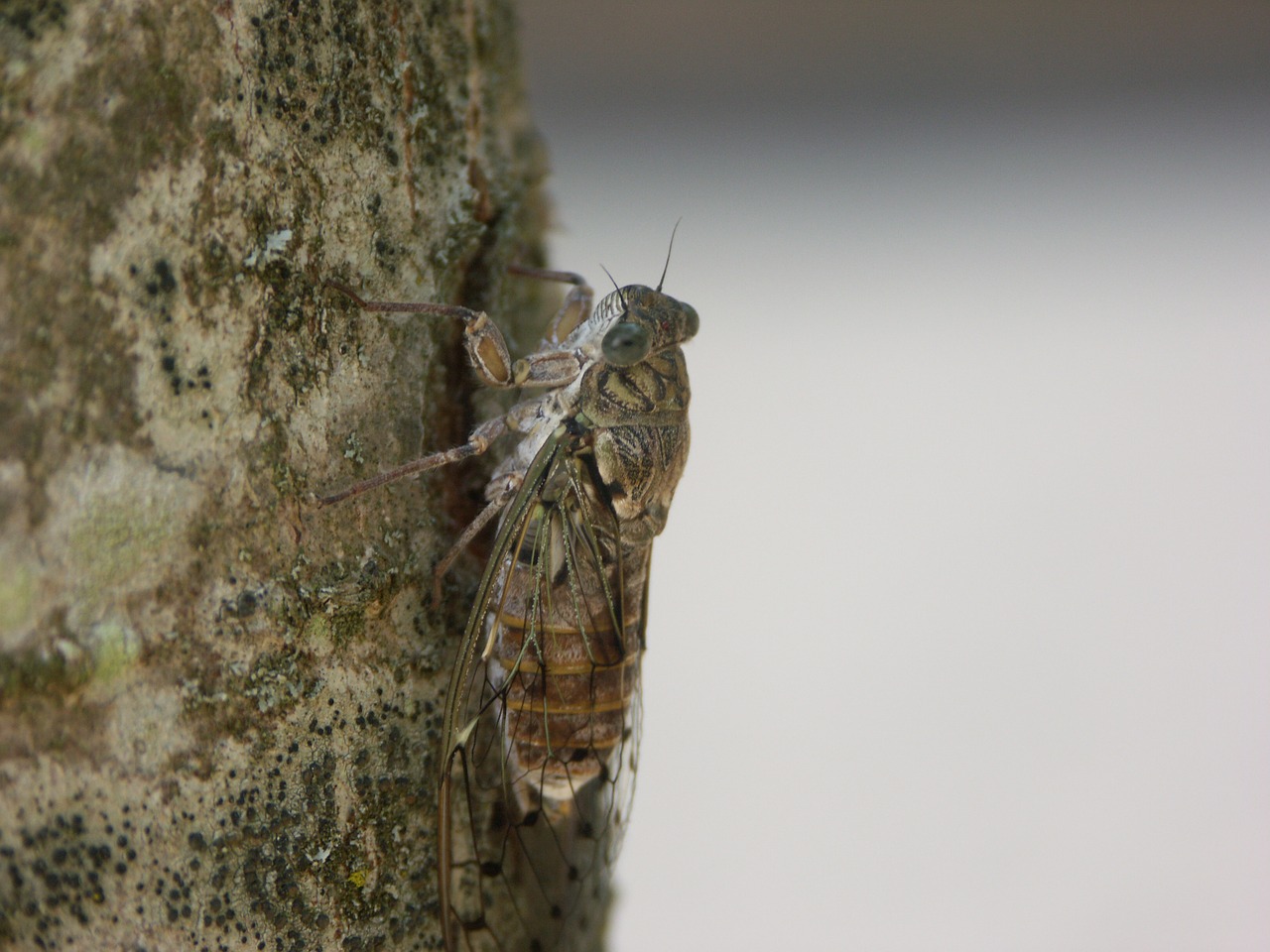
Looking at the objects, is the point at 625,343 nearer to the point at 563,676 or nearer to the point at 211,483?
the point at 563,676

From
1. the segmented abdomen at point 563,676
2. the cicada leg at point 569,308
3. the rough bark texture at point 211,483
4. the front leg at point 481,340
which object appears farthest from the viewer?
the cicada leg at point 569,308

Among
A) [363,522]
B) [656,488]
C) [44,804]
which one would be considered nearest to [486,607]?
[363,522]

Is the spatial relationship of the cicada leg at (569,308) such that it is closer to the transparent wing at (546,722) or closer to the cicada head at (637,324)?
the cicada head at (637,324)

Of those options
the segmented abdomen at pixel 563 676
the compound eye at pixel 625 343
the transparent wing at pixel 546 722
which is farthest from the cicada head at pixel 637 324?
the segmented abdomen at pixel 563 676

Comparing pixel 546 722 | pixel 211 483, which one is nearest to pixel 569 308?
pixel 546 722

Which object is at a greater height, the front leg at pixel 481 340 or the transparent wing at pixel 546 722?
the front leg at pixel 481 340

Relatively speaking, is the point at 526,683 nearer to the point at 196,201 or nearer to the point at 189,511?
the point at 189,511
